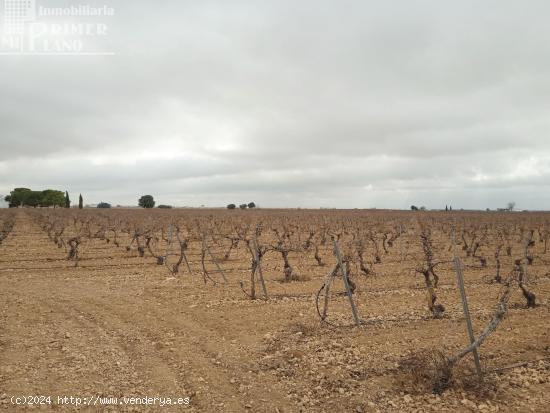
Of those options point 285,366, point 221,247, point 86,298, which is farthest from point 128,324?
point 221,247

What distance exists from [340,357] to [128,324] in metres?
4.98

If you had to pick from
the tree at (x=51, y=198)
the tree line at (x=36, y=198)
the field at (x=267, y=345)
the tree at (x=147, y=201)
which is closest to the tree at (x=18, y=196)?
the tree line at (x=36, y=198)

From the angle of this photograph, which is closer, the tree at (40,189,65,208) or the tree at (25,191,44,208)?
the tree at (40,189,65,208)

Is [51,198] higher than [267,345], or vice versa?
[51,198]

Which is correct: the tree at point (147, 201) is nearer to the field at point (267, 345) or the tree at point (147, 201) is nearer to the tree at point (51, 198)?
the tree at point (51, 198)

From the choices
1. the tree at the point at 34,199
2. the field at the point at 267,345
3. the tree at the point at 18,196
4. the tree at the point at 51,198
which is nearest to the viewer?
the field at the point at 267,345

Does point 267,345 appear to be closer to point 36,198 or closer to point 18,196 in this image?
point 36,198

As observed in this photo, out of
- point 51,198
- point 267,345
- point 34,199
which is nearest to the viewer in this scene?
point 267,345

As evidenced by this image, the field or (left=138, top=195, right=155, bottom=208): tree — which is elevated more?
(left=138, top=195, right=155, bottom=208): tree

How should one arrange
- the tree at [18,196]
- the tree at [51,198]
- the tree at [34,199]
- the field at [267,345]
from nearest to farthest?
the field at [267,345] < the tree at [51,198] < the tree at [34,199] < the tree at [18,196]

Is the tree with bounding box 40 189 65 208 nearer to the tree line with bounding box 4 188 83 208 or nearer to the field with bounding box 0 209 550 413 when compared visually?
the tree line with bounding box 4 188 83 208

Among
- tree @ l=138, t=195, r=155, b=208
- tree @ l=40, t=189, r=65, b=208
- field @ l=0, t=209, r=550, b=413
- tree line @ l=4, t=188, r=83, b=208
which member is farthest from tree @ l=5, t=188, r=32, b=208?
field @ l=0, t=209, r=550, b=413

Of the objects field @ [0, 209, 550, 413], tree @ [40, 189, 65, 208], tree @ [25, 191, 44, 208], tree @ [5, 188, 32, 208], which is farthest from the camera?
tree @ [5, 188, 32, 208]

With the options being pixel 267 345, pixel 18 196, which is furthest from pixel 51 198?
pixel 267 345
